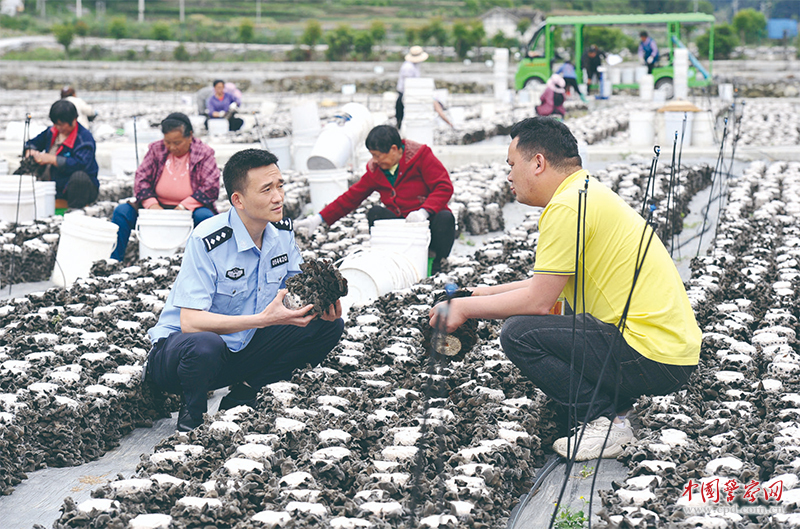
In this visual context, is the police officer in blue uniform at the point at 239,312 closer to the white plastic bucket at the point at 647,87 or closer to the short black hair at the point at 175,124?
the short black hair at the point at 175,124

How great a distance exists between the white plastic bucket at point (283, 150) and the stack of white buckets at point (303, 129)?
114 millimetres

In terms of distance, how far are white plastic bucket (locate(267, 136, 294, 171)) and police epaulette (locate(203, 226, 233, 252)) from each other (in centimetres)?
650

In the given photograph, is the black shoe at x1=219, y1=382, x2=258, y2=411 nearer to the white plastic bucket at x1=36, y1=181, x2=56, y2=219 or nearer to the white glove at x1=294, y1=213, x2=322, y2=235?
the white glove at x1=294, y1=213, x2=322, y2=235

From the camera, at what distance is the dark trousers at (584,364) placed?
2939mm

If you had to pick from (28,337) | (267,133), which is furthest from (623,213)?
(267,133)

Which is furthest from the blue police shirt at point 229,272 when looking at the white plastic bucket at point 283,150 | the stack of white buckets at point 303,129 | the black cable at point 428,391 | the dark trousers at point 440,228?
the white plastic bucket at point 283,150

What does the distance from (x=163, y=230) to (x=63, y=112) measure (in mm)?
1349

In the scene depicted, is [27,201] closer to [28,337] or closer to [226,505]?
[28,337]

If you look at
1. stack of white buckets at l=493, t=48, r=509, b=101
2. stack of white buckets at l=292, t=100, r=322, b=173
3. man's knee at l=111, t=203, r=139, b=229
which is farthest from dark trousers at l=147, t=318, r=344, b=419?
stack of white buckets at l=493, t=48, r=509, b=101

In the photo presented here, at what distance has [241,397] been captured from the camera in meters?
3.57

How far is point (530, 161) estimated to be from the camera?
2.93 m

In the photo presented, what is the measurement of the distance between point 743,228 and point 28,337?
4.51 meters

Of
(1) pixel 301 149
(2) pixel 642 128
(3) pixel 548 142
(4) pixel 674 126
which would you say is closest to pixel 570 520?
(3) pixel 548 142

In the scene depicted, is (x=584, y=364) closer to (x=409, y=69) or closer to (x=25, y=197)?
(x=25, y=197)
